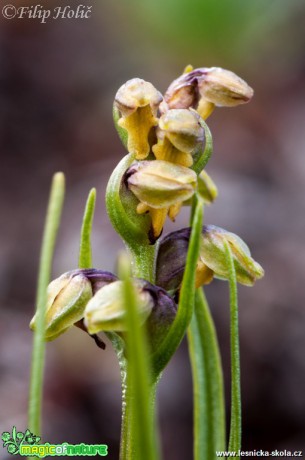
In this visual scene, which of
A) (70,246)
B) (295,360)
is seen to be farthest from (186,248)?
(70,246)

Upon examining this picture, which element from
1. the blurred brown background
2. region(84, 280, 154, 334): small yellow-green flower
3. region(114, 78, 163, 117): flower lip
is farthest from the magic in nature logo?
the blurred brown background

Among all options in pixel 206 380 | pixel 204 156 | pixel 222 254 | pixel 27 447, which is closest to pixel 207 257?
pixel 222 254

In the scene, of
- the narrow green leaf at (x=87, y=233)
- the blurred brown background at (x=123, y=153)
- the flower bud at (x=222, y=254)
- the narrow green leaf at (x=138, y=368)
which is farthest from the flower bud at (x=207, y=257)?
the blurred brown background at (x=123, y=153)

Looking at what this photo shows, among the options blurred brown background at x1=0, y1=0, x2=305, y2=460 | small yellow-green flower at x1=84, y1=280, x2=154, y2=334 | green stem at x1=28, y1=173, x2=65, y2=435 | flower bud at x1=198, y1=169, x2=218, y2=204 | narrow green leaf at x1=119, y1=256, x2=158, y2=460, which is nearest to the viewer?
narrow green leaf at x1=119, y1=256, x2=158, y2=460

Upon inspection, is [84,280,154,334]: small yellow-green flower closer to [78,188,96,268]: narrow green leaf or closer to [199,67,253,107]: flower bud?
[78,188,96,268]: narrow green leaf

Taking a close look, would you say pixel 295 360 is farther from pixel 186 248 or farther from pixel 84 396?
pixel 186 248

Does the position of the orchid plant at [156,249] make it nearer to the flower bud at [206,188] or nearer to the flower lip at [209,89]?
the flower lip at [209,89]
